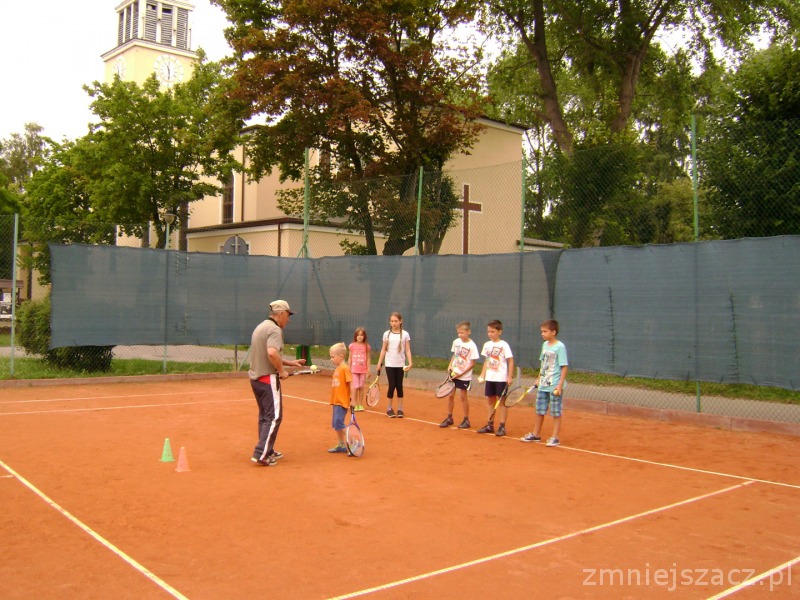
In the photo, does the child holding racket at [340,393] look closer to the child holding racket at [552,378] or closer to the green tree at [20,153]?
the child holding racket at [552,378]

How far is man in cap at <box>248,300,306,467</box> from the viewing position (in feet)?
25.2

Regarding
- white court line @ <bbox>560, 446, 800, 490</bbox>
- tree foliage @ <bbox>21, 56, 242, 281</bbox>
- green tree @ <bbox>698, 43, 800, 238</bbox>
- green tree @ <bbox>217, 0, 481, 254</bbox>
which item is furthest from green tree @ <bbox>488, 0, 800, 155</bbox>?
white court line @ <bbox>560, 446, 800, 490</bbox>

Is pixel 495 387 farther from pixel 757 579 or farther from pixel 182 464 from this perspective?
pixel 757 579

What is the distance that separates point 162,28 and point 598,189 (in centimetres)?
4090

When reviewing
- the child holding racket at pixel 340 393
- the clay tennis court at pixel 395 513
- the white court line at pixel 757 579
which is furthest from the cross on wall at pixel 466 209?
the white court line at pixel 757 579

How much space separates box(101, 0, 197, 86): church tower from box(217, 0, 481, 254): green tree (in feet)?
78.7

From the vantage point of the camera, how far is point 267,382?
308 inches

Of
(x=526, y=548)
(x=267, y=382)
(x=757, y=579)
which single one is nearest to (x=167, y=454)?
(x=267, y=382)

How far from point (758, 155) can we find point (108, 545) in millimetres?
10440

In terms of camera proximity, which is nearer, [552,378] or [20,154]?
[552,378]

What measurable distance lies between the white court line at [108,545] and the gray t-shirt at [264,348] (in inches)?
90.6

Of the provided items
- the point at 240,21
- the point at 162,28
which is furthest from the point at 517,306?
the point at 162,28

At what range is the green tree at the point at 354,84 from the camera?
18.8 meters

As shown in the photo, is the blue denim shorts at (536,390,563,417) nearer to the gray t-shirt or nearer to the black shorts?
the black shorts
